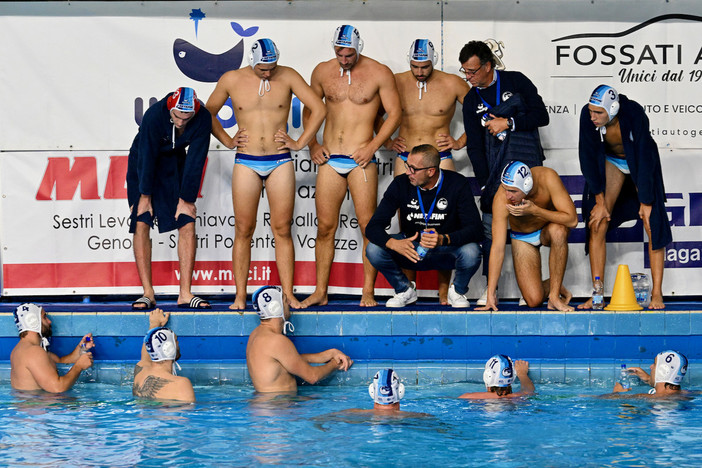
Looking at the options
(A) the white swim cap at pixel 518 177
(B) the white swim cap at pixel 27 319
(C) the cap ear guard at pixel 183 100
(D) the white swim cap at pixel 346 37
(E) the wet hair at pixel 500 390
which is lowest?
(E) the wet hair at pixel 500 390

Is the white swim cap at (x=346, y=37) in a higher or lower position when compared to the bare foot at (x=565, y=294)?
higher

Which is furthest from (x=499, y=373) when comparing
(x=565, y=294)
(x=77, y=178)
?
(x=77, y=178)

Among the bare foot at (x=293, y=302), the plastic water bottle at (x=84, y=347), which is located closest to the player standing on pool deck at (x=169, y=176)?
the plastic water bottle at (x=84, y=347)

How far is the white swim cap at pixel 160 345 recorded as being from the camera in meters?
7.48

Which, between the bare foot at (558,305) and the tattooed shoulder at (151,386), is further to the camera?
the bare foot at (558,305)

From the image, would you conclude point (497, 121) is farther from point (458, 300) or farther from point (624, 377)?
point (624, 377)

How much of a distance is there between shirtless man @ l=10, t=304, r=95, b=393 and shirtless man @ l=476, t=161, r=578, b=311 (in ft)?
11.7

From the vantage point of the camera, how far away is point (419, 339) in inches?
339

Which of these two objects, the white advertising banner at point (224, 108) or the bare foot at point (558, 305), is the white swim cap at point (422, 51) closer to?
the white advertising banner at point (224, 108)

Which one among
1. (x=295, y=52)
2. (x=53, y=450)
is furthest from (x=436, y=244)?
(x=53, y=450)

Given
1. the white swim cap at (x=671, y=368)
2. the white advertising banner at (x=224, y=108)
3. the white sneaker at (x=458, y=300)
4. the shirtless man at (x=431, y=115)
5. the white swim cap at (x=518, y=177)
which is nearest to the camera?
the white swim cap at (x=671, y=368)

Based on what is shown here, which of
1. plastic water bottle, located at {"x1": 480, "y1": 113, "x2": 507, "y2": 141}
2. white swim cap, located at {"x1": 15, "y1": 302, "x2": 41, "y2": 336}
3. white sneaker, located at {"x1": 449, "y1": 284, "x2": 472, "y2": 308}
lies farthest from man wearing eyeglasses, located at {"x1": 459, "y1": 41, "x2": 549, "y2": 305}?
white swim cap, located at {"x1": 15, "y1": 302, "x2": 41, "y2": 336}

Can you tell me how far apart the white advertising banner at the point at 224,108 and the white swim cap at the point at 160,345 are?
2685mm

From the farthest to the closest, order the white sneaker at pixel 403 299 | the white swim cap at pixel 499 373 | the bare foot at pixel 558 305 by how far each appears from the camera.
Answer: the white sneaker at pixel 403 299 → the bare foot at pixel 558 305 → the white swim cap at pixel 499 373
